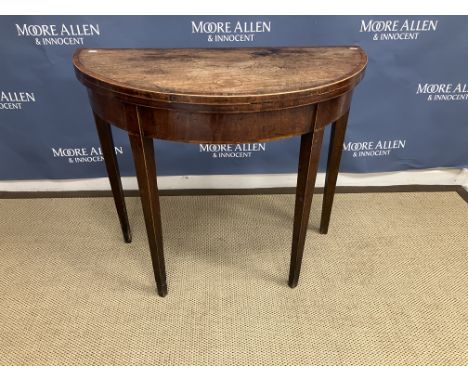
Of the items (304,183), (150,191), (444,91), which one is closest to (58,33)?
(150,191)

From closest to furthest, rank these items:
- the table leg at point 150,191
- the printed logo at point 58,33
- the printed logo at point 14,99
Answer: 1. the table leg at point 150,191
2. the printed logo at point 58,33
3. the printed logo at point 14,99

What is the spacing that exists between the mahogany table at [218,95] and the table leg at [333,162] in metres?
0.23

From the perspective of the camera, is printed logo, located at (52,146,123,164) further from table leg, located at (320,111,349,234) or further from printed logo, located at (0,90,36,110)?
table leg, located at (320,111,349,234)

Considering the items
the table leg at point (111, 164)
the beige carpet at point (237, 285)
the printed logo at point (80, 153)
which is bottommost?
the beige carpet at point (237, 285)

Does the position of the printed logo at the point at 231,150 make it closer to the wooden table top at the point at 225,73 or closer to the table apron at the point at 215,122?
the wooden table top at the point at 225,73

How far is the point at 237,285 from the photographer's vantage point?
135 cm

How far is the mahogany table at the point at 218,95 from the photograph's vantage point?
34.3 inches

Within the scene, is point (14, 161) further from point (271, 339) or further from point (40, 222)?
point (271, 339)

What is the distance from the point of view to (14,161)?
1.75 metres

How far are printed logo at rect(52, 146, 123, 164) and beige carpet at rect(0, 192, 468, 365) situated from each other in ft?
0.64

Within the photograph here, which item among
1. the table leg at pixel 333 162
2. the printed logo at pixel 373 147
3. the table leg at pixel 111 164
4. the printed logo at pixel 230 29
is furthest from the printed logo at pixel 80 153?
the printed logo at pixel 373 147

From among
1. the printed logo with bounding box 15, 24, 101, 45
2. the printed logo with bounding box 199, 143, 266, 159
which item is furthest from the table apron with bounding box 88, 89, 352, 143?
the printed logo with bounding box 199, 143, 266, 159

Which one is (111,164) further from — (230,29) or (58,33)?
(230,29)

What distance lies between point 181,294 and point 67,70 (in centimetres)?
99
